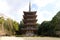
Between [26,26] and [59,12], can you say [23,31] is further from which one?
[59,12]

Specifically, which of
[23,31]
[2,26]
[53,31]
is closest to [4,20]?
[2,26]

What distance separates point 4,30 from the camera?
143ft

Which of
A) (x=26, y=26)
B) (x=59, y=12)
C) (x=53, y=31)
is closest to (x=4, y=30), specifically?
(x=53, y=31)

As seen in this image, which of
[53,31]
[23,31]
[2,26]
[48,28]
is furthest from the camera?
[23,31]

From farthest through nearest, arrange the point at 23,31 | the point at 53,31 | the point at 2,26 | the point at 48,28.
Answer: the point at 23,31
the point at 48,28
the point at 53,31
the point at 2,26

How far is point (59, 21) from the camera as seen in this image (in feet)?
145

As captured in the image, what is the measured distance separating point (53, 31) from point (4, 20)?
11.4 meters

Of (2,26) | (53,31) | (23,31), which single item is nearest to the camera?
(2,26)

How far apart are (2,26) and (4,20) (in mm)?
1672

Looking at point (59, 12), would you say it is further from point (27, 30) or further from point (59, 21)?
point (27, 30)

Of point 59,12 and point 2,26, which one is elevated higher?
point 59,12

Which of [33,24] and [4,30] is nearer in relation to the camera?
[4,30]

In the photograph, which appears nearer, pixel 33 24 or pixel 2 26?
pixel 2 26

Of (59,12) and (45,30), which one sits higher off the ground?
(59,12)
